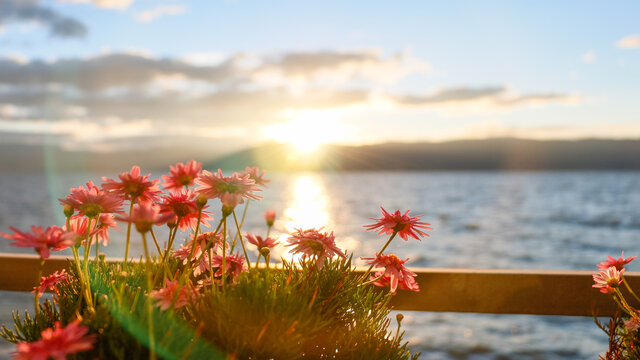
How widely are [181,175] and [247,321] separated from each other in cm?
39

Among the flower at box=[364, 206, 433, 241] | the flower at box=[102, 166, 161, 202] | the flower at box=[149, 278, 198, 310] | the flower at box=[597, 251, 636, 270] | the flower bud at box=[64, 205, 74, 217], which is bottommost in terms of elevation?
the flower at box=[149, 278, 198, 310]

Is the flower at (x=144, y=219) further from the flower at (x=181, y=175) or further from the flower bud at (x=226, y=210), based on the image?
the flower at (x=181, y=175)

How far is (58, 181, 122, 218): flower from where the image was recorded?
3.71ft

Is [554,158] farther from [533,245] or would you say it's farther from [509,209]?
[533,245]

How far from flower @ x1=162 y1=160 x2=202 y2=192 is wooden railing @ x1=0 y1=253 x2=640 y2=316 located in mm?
1178

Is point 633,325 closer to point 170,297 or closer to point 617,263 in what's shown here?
point 617,263

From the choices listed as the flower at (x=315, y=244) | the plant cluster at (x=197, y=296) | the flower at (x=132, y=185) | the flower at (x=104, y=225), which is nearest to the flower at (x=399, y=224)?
the plant cluster at (x=197, y=296)

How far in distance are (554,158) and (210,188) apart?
99044 millimetres

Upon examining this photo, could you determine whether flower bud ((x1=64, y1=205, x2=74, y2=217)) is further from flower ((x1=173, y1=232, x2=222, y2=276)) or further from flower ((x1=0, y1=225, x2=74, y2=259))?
flower ((x1=173, y1=232, x2=222, y2=276))

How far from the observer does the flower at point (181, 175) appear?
3.93ft

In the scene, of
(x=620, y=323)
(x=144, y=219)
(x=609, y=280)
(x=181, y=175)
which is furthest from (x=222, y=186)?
(x=620, y=323)

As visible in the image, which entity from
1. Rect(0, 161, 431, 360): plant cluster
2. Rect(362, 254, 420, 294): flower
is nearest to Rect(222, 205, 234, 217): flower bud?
Rect(0, 161, 431, 360): plant cluster

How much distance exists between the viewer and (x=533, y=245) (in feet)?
76.3

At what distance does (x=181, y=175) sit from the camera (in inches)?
47.5
